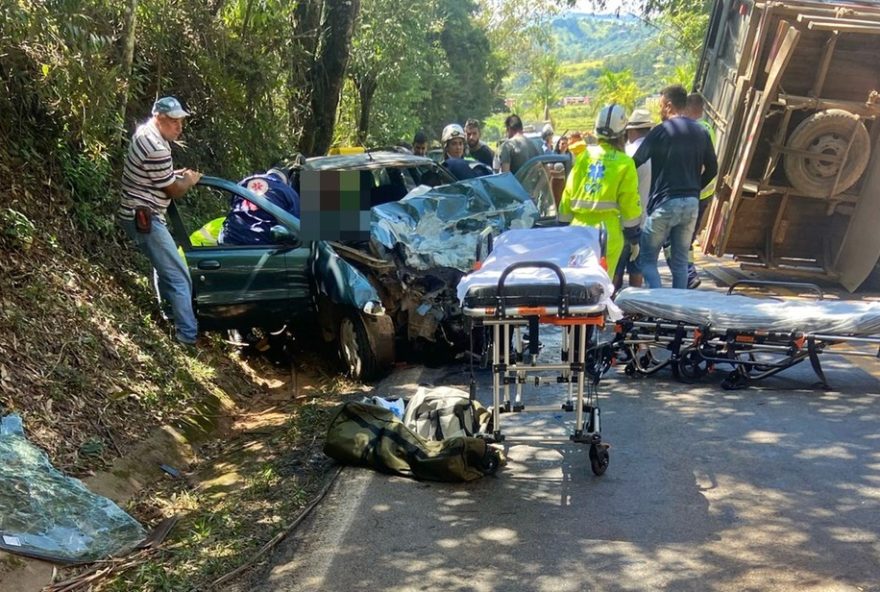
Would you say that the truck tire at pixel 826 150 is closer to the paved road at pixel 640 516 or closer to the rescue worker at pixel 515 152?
the rescue worker at pixel 515 152

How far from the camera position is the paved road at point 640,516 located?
3680mm

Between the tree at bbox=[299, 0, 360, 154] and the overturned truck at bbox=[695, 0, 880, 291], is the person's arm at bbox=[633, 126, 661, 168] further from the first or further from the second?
the tree at bbox=[299, 0, 360, 154]

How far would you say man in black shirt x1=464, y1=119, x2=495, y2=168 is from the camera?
37.3 ft

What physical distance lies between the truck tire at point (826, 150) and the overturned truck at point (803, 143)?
0.01 m

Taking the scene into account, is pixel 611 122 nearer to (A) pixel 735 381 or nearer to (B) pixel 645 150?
(B) pixel 645 150

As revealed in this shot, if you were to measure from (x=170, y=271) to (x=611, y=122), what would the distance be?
3.60 metres

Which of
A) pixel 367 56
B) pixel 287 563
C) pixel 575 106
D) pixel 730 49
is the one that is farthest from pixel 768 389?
pixel 575 106

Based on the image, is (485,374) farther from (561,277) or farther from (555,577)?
(555,577)

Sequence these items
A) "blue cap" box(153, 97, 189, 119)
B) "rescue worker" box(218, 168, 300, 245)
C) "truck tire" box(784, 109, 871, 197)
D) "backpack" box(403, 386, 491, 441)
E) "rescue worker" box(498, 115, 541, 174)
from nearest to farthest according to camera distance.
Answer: "backpack" box(403, 386, 491, 441), "blue cap" box(153, 97, 189, 119), "rescue worker" box(218, 168, 300, 245), "truck tire" box(784, 109, 871, 197), "rescue worker" box(498, 115, 541, 174)

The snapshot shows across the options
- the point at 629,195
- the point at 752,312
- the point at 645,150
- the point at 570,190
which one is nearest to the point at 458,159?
the point at 645,150

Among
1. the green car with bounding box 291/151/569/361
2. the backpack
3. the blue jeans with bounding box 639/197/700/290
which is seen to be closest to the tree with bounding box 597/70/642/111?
the green car with bounding box 291/151/569/361

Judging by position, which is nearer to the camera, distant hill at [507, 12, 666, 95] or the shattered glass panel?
the shattered glass panel

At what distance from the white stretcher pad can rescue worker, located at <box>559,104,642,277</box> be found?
1.13 meters

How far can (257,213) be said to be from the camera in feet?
23.9
